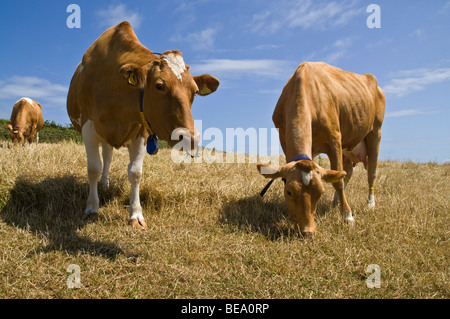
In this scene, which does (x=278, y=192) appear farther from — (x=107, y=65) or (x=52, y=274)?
(x=52, y=274)

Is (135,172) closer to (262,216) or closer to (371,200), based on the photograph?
(262,216)

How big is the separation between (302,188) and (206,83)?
174 centimetres

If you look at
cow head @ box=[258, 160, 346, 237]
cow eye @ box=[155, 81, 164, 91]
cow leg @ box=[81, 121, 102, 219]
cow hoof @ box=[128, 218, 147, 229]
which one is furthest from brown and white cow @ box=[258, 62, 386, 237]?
cow leg @ box=[81, 121, 102, 219]

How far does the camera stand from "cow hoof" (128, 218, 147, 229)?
443cm

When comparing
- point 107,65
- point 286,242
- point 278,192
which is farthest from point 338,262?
point 107,65

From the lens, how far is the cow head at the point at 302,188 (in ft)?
12.6

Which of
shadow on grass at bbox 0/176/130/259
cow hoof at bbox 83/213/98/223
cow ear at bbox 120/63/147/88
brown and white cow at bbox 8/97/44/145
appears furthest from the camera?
brown and white cow at bbox 8/97/44/145

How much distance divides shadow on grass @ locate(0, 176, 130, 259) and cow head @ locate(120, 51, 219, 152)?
1454 millimetres

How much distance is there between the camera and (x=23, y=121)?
1477cm

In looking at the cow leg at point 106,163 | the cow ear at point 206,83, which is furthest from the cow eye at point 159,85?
the cow leg at point 106,163

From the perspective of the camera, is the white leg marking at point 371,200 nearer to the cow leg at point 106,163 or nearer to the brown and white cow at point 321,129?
the brown and white cow at point 321,129

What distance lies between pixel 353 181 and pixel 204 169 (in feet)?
11.3

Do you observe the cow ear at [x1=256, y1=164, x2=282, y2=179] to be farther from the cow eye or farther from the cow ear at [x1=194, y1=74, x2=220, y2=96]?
the cow eye
